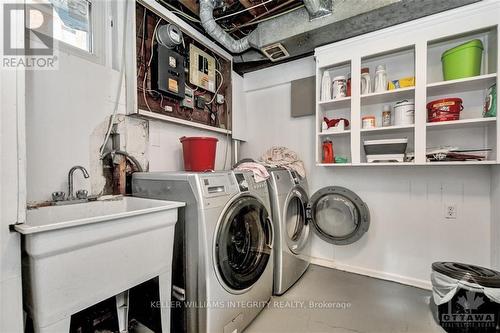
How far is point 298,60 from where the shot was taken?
2561 millimetres

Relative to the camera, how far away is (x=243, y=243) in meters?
1.60

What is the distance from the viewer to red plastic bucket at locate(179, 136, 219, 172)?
1785mm

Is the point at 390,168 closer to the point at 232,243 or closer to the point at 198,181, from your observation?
the point at 232,243

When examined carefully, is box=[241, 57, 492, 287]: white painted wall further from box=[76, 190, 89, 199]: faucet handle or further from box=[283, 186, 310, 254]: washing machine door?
box=[76, 190, 89, 199]: faucet handle

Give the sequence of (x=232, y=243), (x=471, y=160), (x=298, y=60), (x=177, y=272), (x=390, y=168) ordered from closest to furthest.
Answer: (x=177, y=272)
(x=232, y=243)
(x=471, y=160)
(x=390, y=168)
(x=298, y=60)

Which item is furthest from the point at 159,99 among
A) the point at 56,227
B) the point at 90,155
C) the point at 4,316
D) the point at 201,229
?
the point at 4,316

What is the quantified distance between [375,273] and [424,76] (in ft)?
6.14

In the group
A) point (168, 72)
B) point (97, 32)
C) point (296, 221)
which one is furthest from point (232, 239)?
point (97, 32)

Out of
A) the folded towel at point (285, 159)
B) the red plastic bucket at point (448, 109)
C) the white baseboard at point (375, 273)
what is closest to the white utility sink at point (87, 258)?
the folded towel at point (285, 159)

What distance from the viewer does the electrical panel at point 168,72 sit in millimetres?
1783

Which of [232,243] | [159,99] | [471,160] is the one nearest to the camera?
[232,243]

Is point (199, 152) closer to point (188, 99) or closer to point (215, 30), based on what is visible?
point (188, 99)

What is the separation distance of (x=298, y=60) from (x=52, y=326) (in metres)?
2.85

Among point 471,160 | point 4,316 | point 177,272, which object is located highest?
point 471,160
